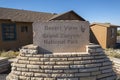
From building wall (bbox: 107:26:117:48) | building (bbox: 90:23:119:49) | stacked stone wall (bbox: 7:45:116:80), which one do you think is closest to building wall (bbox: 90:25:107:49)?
building (bbox: 90:23:119:49)

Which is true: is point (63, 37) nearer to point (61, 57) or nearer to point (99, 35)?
point (61, 57)

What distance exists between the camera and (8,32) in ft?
54.9

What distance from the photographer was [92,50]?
6816mm

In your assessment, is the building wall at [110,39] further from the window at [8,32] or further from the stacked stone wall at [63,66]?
the stacked stone wall at [63,66]

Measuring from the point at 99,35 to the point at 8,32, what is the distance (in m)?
10.3

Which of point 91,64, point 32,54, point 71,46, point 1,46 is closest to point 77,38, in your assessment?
point 71,46

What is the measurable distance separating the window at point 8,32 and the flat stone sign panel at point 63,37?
10075 millimetres

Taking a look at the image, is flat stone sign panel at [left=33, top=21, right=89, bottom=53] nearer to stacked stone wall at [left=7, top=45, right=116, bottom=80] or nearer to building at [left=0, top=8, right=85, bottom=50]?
stacked stone wall at [left=7, top=45, right=116, bottom=80]

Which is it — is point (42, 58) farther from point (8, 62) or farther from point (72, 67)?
point (8, 62)

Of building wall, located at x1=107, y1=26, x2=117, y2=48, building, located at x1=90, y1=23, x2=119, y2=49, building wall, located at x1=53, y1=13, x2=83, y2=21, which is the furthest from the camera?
building wall, located at x1=107, y1=26, x2=117, y2=48

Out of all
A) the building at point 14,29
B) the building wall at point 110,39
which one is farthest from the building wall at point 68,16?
the building wall at point 110,39

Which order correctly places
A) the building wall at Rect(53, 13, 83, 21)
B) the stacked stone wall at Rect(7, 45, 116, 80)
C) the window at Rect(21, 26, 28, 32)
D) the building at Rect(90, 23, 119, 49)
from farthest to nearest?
the building at Rect(90, 23, 119, 49), the building wall at Rect(53, 13, 83, 21), the window at Rect(21, 26, 28, 32), the stacked stone wall at Rect(7, 45, 116, 80)

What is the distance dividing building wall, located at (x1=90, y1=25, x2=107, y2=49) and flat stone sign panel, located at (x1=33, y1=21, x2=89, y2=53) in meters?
14.6

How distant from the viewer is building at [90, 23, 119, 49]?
2119 cm
